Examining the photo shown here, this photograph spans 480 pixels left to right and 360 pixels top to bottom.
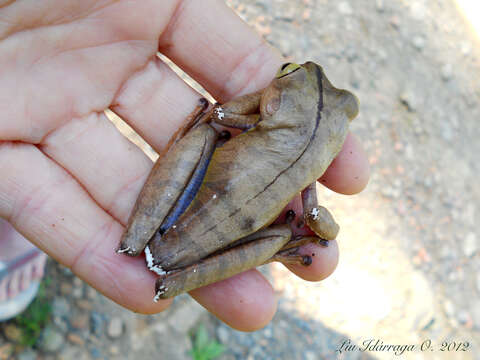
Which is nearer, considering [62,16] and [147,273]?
[147,273]

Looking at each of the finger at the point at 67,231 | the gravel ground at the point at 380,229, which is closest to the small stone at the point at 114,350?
the gravel ground at the point at 380,229

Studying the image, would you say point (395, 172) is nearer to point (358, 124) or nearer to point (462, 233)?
point (358, 124)

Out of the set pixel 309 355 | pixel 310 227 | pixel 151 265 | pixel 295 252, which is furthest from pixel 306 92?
pixel 309 355

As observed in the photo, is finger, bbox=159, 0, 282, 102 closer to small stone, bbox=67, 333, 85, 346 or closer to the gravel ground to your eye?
the gravel ground

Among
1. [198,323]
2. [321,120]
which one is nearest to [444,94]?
[321,120]

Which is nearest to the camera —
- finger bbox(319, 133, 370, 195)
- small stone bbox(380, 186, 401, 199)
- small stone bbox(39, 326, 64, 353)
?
finger bbox(319, 133, 370, 195)

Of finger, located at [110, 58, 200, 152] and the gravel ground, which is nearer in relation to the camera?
finger, located at [110, 58, 200, 152]

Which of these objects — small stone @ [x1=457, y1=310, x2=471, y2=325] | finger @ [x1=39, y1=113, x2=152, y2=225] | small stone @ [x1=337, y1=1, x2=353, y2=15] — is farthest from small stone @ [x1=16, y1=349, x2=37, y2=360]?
small stone @ [x1=337, y1=1, x2=353, y2=15]
